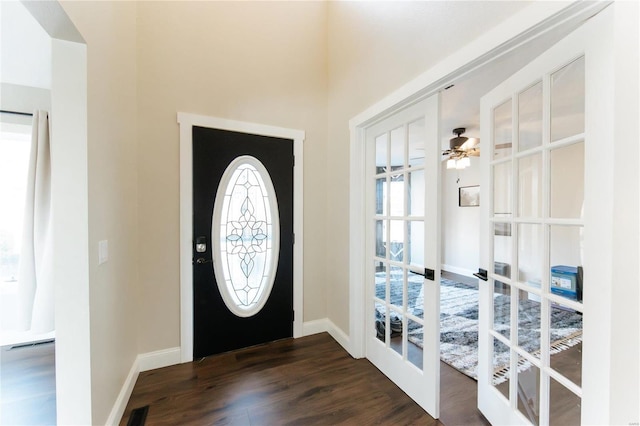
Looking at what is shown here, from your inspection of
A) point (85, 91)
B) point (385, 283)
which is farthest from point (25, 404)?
point (385, 283)

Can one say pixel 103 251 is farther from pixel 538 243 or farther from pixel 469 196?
pixel 469 196

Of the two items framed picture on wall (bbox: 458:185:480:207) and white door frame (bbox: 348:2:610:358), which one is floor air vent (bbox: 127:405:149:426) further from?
framed picture on wall (bbox: 458:185:480:207)

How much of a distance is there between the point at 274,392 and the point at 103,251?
1470 millimetres

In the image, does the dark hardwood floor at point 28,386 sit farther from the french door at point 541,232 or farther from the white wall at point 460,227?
the white wall at point 460,227

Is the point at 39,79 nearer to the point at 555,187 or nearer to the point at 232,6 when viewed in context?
the point at 232,6

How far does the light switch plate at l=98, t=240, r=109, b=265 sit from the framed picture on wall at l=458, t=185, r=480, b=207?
220 inches

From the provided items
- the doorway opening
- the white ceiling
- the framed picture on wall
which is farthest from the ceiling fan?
the framed picture on wall

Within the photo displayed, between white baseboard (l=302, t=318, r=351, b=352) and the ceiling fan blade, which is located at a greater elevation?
the ceiling fan blade

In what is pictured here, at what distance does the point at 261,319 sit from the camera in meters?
2.56

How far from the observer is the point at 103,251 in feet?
4.82

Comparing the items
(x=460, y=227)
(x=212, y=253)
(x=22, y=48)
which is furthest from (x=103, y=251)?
(x=460, y=227)

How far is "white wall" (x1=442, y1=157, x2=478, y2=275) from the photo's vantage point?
206 inches

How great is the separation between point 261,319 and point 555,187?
243 centimetres

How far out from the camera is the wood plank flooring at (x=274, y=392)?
65.6 inches
